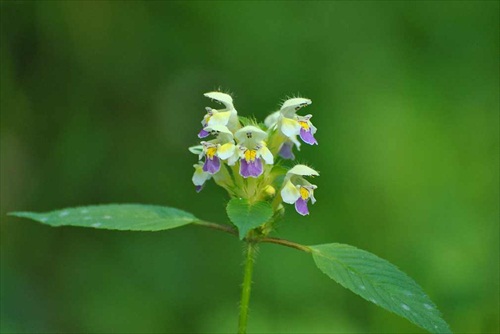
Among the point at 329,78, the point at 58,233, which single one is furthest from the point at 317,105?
the point at 58,233

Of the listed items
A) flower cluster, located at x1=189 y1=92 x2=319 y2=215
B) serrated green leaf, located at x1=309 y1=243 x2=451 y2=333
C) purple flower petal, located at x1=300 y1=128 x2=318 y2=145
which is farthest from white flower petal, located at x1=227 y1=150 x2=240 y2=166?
serrated green leaf, located at x1=309 y1=243 x2=451 y2=333

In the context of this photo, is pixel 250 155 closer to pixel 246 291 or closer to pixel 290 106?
pixel 290 106

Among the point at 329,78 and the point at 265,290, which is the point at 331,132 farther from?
the point at 265,290

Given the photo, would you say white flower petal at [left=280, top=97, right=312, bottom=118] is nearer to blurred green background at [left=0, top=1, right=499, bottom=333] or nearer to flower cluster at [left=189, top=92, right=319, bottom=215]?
flower cluster at [left=189, top=92, right=319, bottom=215]

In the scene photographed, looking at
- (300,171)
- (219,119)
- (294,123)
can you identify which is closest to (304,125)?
(294,123)

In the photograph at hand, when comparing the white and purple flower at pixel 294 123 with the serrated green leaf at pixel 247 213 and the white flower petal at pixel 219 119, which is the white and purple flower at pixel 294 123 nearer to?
the white flower petal at pixel 219 119
